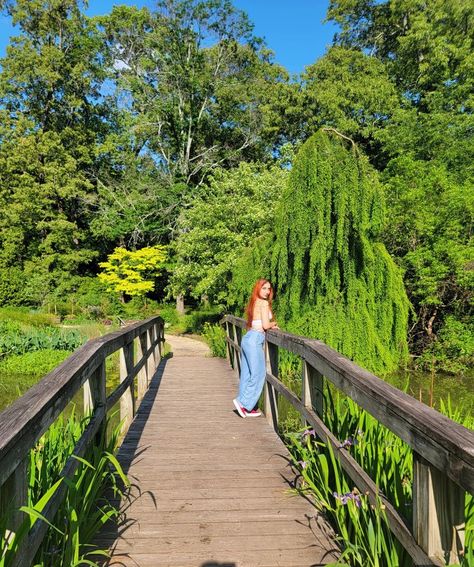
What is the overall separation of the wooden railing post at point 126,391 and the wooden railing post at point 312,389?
1865mm

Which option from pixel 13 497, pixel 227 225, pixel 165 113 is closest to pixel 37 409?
pixel 13 497

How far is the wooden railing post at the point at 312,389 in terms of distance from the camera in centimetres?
321

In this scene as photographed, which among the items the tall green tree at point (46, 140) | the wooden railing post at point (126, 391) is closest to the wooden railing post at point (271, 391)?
the wooden railing post at point (126, 391)

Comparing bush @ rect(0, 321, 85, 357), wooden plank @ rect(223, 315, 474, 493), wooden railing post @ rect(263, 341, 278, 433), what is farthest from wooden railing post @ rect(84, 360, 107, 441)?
bush @ rect(0, 321, 85, 357)

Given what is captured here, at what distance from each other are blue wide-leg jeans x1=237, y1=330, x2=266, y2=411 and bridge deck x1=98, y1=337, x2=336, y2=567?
23 centimetres

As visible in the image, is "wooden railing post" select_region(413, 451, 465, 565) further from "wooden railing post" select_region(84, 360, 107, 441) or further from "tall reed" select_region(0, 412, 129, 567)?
"wooden railing post" select_region(84, 360, 107, 441)

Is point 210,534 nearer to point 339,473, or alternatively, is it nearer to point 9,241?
point 339,473

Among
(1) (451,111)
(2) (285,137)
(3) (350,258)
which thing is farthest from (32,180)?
(3) (350,258)

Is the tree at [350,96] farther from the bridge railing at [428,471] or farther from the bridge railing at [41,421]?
the bridge railing at [428,471]

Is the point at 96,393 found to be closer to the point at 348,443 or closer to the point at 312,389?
the point at 312,389

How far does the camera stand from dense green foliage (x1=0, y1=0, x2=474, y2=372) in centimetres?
2339

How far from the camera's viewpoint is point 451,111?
861 inches

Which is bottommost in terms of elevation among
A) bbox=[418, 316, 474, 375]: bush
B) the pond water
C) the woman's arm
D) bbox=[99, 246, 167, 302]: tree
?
the pond water

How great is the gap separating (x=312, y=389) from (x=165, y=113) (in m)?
29.3
